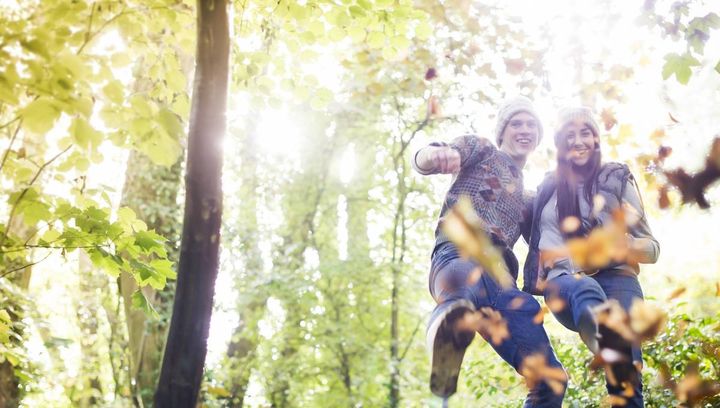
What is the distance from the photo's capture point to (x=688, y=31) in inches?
110

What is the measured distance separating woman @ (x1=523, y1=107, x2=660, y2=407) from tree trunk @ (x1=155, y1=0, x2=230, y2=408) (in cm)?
152

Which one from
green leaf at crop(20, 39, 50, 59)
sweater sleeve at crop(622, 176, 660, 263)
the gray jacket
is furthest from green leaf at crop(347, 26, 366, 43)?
green leaf at crop(20, 39, 50, 59)

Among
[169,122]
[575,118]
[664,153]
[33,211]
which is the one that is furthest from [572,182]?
[33,211]

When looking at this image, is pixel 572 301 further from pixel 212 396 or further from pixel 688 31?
pixel 212 396

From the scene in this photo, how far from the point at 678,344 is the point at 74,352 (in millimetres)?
11379

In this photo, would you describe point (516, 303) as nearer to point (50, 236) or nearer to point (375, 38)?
point (375, 38)

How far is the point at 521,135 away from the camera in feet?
9.89

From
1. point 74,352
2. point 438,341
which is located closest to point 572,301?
point 438,341

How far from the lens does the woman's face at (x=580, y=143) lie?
2.95m

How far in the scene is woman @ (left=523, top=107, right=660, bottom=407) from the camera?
2.49m

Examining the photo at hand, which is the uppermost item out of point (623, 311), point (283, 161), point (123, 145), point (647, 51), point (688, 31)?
point (283, 161)

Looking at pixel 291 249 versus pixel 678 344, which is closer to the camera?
pixel 678 344

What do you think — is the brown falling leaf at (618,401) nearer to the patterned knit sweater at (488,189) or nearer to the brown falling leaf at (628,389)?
the brown falling leaf at (628,389)

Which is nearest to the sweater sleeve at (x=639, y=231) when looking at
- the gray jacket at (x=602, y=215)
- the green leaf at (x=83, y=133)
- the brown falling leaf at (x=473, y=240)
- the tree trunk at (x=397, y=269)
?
the gray jacket at (x=602, y=215)
